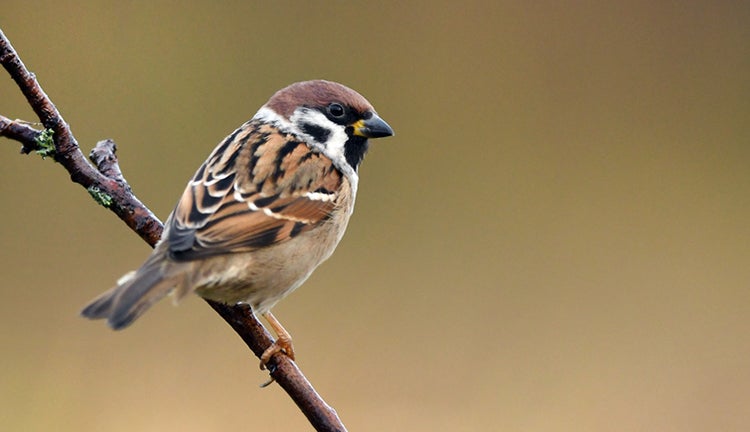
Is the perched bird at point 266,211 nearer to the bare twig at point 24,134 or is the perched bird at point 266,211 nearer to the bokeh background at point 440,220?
the bare twig at point 24,134

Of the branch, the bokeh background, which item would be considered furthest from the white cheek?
the bokeh background

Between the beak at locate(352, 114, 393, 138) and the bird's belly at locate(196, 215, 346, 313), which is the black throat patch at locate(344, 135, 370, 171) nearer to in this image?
the beak at locate(352, 114, 393, 138)

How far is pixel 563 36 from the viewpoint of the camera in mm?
6234

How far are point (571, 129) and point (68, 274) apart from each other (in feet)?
9.96

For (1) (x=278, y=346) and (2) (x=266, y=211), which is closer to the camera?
(1) (x=278, y=346)

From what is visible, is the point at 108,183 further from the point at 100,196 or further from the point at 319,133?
the point at 319,133

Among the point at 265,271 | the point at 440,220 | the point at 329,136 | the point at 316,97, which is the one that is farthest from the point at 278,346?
the point at 440,220

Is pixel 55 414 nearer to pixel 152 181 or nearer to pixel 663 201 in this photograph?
pixel 152 181

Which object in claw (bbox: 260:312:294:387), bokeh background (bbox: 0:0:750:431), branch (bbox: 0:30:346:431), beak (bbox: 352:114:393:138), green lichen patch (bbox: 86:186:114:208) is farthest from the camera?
bokeh background (bbox: 0:0:750:431)

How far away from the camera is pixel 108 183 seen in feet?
7.60

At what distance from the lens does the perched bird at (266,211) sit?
8.50 ft

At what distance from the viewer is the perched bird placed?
2.59 m

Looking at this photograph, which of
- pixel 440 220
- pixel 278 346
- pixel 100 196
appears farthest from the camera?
pixel 440 220

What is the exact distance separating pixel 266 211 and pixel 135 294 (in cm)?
62
